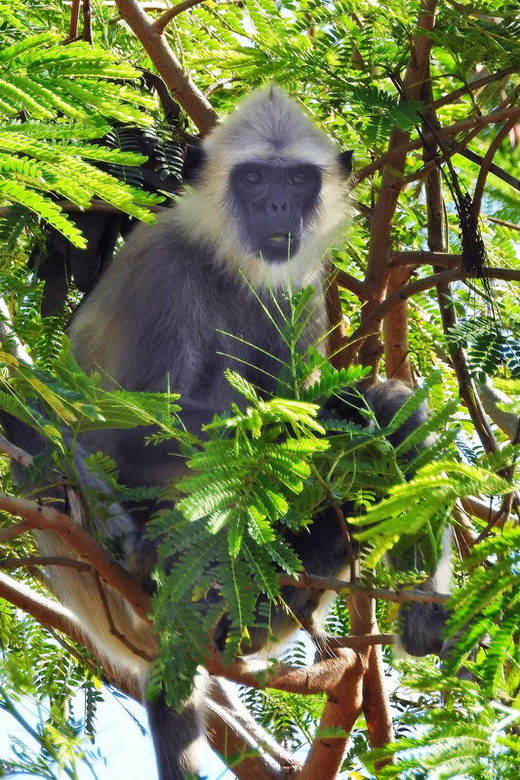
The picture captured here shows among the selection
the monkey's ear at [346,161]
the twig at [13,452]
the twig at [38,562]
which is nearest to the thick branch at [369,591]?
the twig at [38,562]

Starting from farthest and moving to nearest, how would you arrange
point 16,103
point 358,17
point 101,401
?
point 358,17 → point 101,401 → point 16,103

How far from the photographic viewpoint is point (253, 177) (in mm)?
4574

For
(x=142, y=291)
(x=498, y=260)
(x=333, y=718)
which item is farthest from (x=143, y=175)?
(x=333, y=718)

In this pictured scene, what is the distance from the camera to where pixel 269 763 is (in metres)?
4.27

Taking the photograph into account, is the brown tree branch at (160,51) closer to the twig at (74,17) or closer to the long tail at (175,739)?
the twig at (74,17)

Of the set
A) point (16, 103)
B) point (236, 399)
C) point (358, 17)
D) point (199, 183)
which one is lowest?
point (16, 103)

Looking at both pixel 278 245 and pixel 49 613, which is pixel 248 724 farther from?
pixel 278 245

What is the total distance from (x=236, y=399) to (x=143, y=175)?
1.03m

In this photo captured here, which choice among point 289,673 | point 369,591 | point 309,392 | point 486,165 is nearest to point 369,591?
point 369,591

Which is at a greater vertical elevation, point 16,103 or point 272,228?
point 272,228

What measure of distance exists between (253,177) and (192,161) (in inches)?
9.9

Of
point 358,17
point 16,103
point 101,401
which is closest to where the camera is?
point 16,103

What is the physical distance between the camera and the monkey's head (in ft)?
14.0

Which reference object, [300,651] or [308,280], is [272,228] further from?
[300,651]
